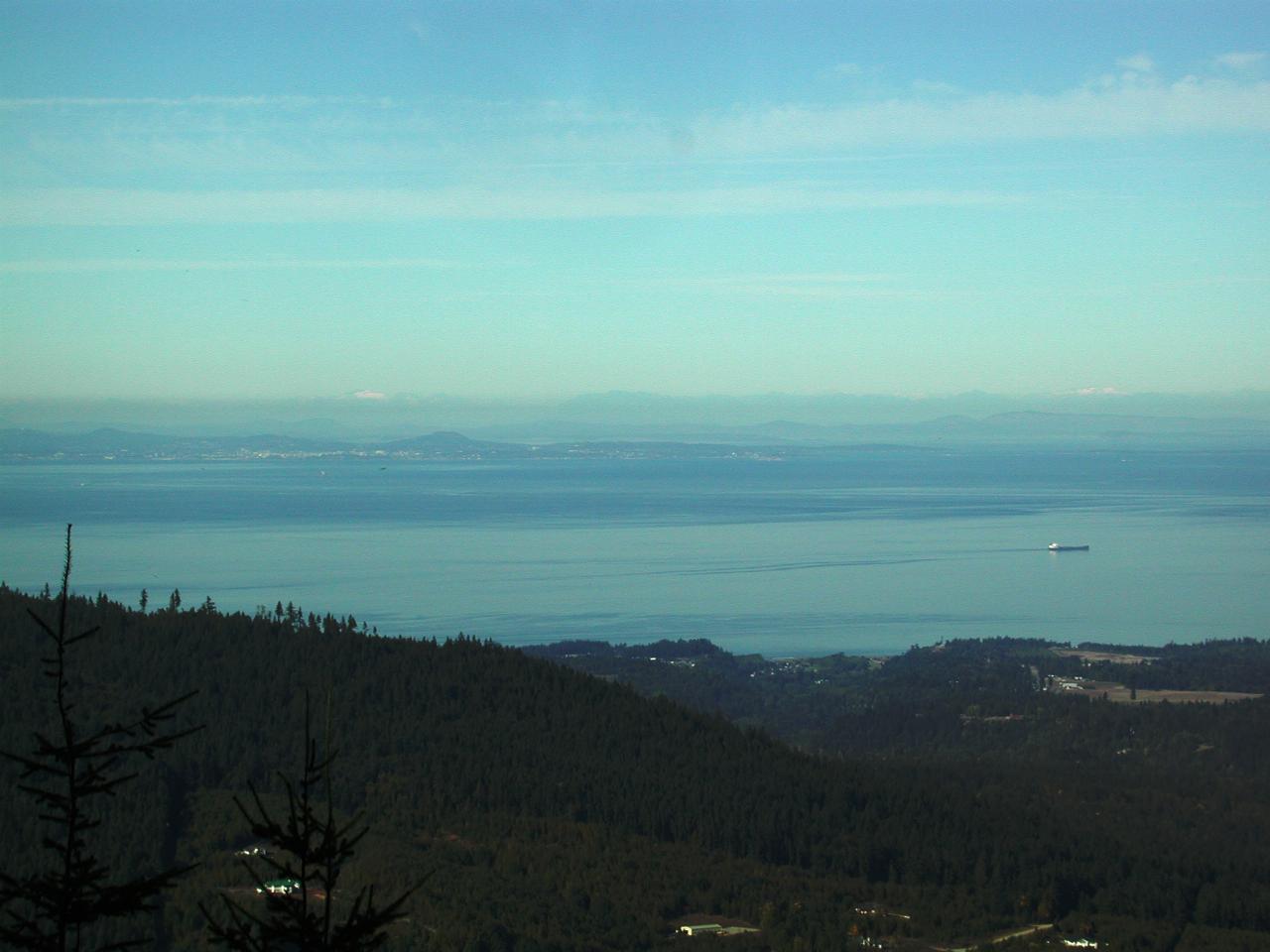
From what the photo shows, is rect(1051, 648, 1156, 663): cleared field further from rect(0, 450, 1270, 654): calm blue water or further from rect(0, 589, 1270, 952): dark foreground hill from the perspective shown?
rect(0, 589, 1270, 952): dark foreground hill

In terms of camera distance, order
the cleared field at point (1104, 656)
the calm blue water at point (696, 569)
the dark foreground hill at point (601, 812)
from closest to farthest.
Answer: the dark foreground hill at point (601, 812), the cleared field at point (1104, 656), the calm blue water at point (696, 569)

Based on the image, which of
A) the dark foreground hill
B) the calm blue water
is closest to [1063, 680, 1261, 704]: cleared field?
the dark foreground hill

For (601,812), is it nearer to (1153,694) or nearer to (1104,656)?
(1153,694)

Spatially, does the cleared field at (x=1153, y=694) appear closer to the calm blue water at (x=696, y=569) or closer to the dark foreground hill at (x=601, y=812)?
the dark foreground hill at (x=601, y=812)

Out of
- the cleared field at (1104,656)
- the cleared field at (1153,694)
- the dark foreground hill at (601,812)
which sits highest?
the cleared field at (1104,656)

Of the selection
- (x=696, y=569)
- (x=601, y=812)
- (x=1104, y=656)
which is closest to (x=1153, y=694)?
(x=1104, y=656)

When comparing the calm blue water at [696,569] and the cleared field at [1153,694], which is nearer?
the cleared field at [1153,694]

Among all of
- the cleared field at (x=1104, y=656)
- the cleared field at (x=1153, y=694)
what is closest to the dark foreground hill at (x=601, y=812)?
the cleared field at (x=1153, y=694)

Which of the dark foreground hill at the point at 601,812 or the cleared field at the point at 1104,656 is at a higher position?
the cleared field at the point at 1104,656

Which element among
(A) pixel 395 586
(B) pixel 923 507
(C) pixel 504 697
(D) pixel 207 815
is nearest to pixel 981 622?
(A) pixel 395 586
